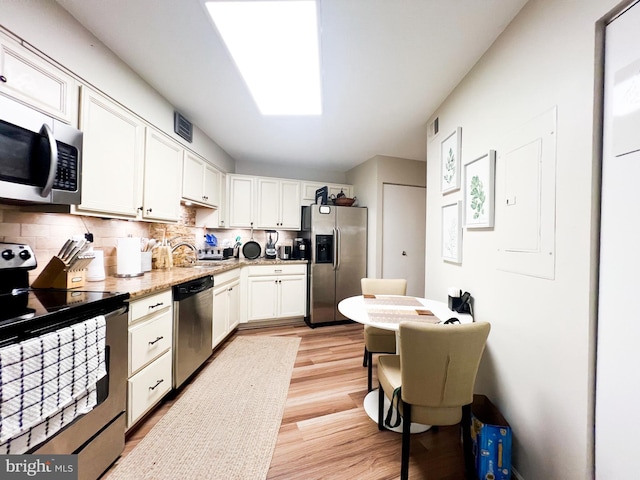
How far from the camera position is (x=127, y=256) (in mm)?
1926

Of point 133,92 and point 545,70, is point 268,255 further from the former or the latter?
point 545,70

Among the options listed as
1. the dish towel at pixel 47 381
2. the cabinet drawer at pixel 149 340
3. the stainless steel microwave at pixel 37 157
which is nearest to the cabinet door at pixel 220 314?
the cabinet drawer at pixel 149 340

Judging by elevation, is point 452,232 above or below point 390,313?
above

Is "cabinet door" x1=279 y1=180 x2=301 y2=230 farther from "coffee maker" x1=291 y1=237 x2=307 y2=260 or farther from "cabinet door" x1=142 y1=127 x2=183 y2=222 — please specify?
"cabinet door" x1=142 y1=127 x2=183 y2=222

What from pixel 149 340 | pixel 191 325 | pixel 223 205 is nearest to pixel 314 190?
pixel 223 205

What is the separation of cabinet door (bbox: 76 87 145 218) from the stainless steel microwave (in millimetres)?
146

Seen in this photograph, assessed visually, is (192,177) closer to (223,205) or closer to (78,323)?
(223,205)

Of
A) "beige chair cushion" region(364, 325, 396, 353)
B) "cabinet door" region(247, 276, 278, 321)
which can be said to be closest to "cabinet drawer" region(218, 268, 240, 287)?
"cabinet door" region(247, 276, 278, 321)

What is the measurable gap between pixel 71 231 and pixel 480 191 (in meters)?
2.83

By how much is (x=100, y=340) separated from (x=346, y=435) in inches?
60.3

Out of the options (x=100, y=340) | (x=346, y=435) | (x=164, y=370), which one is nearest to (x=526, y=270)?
(x=346, y=435)

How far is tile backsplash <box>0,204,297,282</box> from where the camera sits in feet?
4.56

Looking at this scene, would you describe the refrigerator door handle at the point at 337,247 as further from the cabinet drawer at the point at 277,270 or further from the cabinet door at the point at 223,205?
the cabinet door at the point at 223,205

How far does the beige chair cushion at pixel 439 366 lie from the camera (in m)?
1.10
